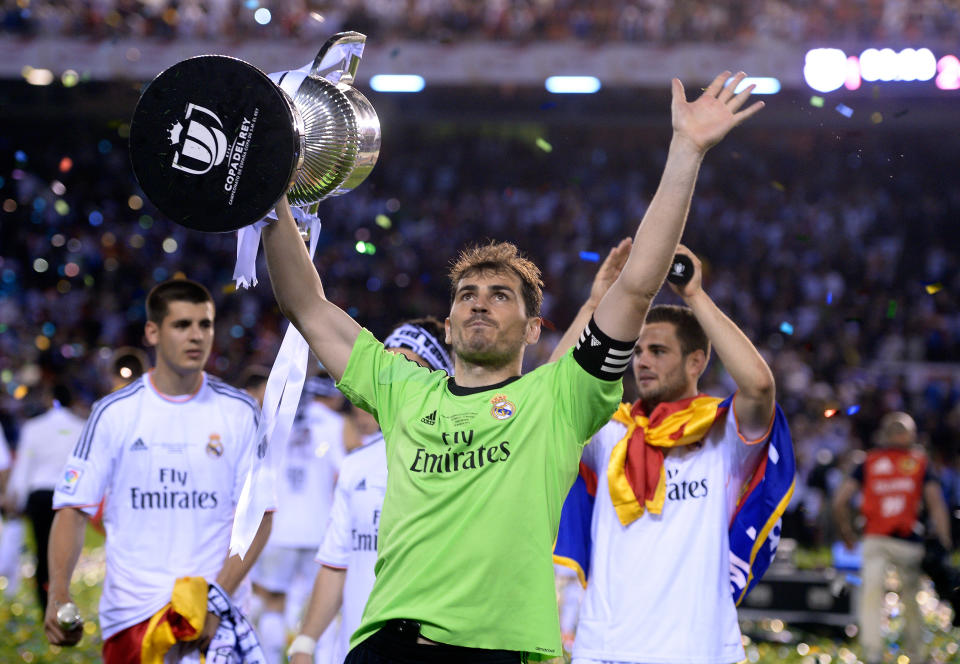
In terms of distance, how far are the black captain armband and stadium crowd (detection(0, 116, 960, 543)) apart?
567 inches

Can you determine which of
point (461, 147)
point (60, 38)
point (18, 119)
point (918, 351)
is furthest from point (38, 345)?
point (918, 351)

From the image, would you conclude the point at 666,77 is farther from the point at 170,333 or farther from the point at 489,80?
the point at 170,333

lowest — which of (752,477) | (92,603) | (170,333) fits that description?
(92,603)

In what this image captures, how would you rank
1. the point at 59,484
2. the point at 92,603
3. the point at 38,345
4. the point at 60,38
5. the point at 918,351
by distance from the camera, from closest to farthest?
the point at 59,484 → the point at 92,603 → the point at 38,345 → the point at 918,351 → the point at 60,38

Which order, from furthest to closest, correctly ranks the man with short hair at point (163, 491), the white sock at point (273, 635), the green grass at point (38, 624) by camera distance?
the green grass at point (38, 624) < the white sock at point (273, 635) < the man with short hair at point (163, 491)

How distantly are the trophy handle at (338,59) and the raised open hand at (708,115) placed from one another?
110cm

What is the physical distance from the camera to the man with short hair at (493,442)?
10.6 ft

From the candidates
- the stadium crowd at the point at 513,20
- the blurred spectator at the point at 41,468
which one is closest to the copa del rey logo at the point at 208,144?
the blurred spectator at the point at 41,468

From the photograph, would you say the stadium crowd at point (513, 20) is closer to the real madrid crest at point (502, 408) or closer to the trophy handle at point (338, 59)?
the trophy handle at point (338, 59)

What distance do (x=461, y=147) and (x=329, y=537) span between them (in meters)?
22.1

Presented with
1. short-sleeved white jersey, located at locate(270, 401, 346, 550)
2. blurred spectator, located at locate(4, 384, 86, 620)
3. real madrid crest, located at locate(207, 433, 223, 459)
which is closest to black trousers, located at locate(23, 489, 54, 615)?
blurred spectator, located at locate(4, 384, 86, 620)

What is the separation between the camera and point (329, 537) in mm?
5312

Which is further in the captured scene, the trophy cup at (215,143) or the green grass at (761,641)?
the green grass at (761,641)

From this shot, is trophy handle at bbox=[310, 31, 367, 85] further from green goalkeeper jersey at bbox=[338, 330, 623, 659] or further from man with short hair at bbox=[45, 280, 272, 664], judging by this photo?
man with short hair at bbox=[45, 280, 272, 664]
